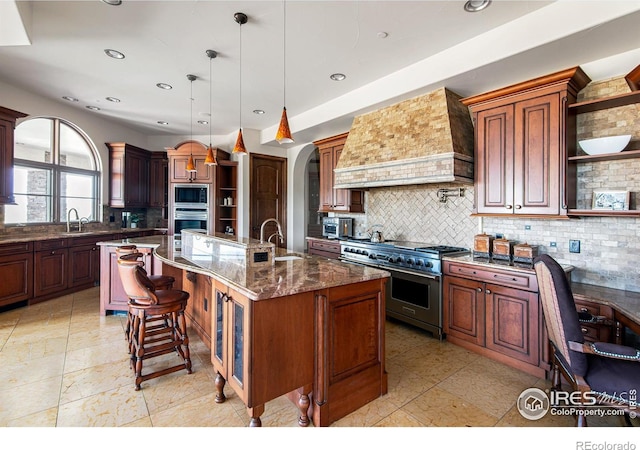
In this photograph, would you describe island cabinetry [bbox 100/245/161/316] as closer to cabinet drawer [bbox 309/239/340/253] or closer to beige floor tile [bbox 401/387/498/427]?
cabinet drawer [bbox 309/239/340/253]

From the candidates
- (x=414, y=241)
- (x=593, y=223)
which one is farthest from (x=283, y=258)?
(x=593, y=223)

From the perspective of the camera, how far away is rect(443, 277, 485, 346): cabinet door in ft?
9.68

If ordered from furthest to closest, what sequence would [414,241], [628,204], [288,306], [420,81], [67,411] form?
[414,241] < [420,81] < [628,204] < [67,411] < [288,306]

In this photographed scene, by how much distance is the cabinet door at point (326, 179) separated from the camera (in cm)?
517

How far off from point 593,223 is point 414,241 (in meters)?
1.91

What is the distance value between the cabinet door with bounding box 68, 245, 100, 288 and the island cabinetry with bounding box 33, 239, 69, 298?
0.31 ft

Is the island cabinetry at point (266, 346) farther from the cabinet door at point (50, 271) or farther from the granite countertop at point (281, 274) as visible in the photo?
the cabinet door at point (50, 271)

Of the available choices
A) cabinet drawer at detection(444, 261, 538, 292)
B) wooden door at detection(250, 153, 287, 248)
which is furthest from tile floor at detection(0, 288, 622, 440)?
wooden door at detection(250, 153, 287, 248)

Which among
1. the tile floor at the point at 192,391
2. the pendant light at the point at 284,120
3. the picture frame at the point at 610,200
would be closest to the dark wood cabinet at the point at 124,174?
the tile floor at the point at 192,391

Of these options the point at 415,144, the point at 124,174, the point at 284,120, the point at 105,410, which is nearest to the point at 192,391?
the point at 105,410

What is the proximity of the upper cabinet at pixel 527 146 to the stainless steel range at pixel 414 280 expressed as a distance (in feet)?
2.37

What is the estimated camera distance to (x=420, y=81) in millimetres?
3266

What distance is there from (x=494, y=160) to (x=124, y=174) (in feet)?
20.4
